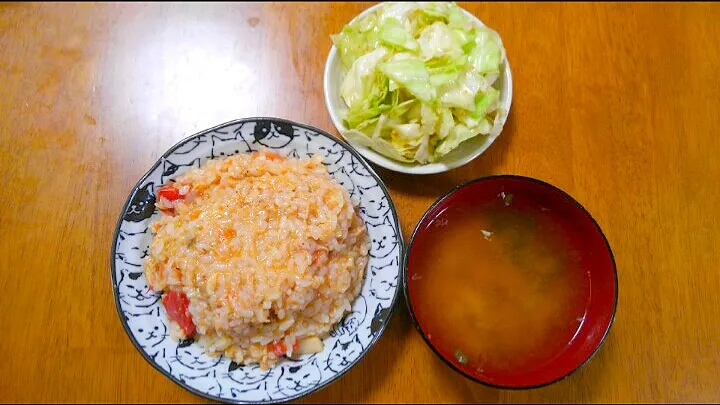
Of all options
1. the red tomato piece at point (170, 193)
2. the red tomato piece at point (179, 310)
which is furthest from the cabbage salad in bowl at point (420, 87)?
the red tomato piece at point (179, 310)

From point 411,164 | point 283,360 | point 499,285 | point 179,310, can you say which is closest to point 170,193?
point 179,310

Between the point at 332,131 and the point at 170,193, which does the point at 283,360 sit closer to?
the point at 170,193

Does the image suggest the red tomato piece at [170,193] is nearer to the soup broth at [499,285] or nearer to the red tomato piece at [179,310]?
the red tomato piece at [179,310]

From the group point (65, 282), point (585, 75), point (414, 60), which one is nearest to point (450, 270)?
point (414, 60)

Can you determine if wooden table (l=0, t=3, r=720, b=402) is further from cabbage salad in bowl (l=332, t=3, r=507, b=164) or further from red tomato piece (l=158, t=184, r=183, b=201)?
red tomato piece (l=158, t=184, r=183, b=201)

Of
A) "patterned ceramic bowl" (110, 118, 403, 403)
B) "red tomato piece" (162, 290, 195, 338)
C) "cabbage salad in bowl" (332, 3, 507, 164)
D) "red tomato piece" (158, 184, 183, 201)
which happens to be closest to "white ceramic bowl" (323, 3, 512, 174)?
"cabbage salad in bowl" (332, 3, 507, 164)
